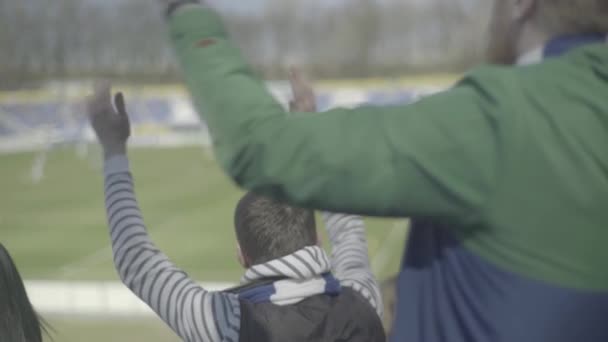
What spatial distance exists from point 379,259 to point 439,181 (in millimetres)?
5582

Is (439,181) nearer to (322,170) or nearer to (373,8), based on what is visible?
(322,170)

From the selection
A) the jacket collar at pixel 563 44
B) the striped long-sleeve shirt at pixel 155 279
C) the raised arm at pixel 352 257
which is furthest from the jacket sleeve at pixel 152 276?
the jacket collar at pixel 563 44

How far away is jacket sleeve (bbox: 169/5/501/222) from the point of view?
677mm

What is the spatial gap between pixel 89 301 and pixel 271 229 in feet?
12.0

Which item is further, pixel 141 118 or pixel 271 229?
pixel 141 118

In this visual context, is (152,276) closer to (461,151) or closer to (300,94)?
(300,94)

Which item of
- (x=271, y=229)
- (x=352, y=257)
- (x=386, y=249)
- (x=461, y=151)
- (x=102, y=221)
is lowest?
(x=386, y=249)

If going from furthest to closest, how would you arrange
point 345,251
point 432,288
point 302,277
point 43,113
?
point 43,113 → point 345,251 → point 302,277 → point 432,288

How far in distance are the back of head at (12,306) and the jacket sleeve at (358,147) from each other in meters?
0.75

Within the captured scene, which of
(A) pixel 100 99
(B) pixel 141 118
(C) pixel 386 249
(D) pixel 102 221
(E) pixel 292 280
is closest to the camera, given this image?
(A) pixel 100 99

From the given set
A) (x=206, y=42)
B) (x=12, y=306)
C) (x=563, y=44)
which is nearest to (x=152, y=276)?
(x=12, y=306)

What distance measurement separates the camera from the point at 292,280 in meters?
1.27

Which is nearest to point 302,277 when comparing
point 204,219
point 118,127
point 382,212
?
point 118,127

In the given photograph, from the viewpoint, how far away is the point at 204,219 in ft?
28.1
